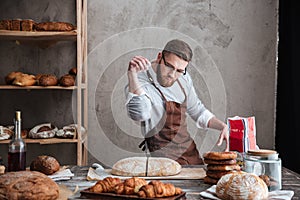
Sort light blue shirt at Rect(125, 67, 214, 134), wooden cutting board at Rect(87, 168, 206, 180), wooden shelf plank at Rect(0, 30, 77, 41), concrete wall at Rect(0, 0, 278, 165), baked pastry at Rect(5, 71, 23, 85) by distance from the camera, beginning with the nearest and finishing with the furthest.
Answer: wooden cutting board at Rect(87, 168, 206, 180) → light blue shirt at Rect(125, 67, 214, 134) → wooden shelf plank at Rect(0, 30, 77, 41) → baked pastry at Rect(5, 71, 23, 85) → concrete wall at Rect(0, 0, 278, 165)

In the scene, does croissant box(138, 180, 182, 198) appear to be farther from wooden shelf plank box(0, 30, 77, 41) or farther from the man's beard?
wooden shelf plank box(0, 30, 77, 41)

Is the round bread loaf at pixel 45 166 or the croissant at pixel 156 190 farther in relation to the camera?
the round bread loaf at pixel 45 166

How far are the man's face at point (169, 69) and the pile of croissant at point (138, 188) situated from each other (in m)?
1.63

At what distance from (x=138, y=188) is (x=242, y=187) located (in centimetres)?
41

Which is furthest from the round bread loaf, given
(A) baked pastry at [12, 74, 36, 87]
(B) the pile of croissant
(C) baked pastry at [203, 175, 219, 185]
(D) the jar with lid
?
(A) baked pastry at [12, 74, 36, 87]

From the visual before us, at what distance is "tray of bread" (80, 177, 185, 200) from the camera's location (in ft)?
5.77

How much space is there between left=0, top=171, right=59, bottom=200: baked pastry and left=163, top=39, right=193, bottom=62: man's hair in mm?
1948

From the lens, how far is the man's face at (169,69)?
341 centimetres

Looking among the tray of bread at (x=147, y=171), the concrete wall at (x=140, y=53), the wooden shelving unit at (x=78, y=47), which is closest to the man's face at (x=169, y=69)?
the concrete wall at (x=140, y=53)

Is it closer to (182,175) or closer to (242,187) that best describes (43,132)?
(182,175)

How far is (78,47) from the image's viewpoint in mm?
3330

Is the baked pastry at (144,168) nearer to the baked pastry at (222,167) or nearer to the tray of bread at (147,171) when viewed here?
the tray of bread at (147,171)

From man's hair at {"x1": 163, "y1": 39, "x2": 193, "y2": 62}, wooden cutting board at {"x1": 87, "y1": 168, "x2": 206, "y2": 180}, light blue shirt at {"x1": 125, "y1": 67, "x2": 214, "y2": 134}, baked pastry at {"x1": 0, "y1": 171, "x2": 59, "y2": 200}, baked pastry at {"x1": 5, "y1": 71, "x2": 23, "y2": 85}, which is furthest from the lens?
man's hair at {"x1": 163, "y1": 39, "x2": 193, "y2": 62}

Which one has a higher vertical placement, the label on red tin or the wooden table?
the label on red tin
